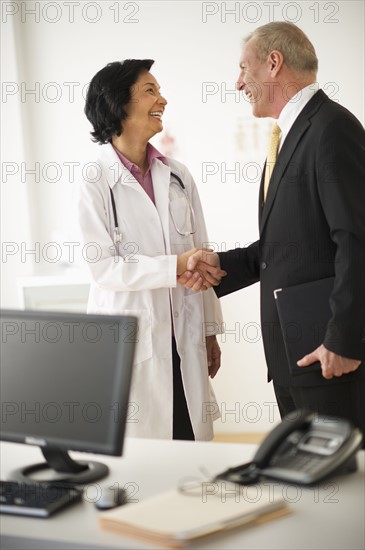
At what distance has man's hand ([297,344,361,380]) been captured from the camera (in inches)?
85.7

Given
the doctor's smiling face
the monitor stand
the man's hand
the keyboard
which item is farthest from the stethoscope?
the keyboard

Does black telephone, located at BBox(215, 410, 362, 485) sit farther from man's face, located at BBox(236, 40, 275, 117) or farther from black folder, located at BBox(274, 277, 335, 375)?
man's face, located at BBox(236, 40, 275, 117)

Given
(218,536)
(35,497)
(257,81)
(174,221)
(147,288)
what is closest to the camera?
(218,536)

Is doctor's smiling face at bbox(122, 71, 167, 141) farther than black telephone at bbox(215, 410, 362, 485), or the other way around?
doctor's smiling face at bbox(122, 71, 167, 141)

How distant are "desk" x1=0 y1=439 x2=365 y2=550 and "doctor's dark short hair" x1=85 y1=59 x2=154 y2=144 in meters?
1.31

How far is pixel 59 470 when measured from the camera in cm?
177

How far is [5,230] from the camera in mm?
4363

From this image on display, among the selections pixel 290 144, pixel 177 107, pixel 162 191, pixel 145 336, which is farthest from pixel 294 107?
pixel 177 107

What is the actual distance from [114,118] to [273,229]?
76cm

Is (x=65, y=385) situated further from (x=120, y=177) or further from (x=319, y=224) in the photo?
(x=120, y=177)

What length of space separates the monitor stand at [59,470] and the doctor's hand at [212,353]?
1.13 metres

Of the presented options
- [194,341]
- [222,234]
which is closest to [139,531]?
[194,341]

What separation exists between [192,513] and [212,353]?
148cm

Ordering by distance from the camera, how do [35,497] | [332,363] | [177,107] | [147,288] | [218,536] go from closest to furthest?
[218,536]
[35,497]
[332,363]
[147,288]
[177,107]
